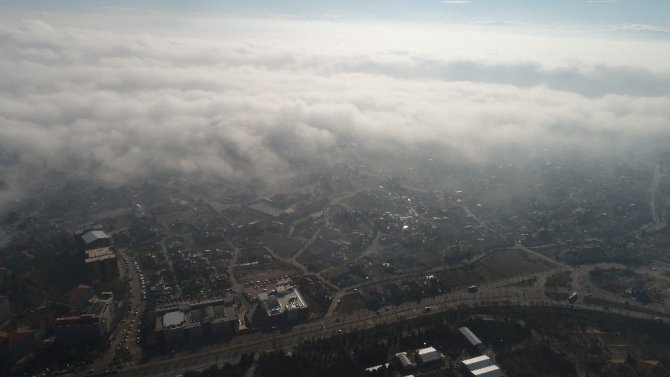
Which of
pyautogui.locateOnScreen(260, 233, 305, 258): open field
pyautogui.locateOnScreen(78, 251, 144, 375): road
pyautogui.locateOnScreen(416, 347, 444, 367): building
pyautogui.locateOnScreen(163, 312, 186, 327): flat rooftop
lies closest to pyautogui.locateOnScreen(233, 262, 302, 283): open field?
pyautogui.locateOnScreen(260, 233, 305, 258): open field

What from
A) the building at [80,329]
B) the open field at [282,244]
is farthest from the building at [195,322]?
the open field at [282,244]

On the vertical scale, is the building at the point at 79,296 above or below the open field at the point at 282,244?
above

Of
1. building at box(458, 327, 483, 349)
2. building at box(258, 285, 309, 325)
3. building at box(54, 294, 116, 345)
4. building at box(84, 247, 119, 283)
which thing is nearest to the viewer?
building at box(54, 294, 116, 345)

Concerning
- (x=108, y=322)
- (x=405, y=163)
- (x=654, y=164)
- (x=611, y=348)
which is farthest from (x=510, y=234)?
(x=654, y=164)

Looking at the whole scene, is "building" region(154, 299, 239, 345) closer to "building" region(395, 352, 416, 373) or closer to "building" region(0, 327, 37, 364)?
"building" region(0, 327, 37, 364)

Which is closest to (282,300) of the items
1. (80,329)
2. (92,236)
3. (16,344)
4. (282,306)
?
(282,306)

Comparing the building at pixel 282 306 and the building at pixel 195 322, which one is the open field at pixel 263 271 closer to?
the building at pixel 282 306
